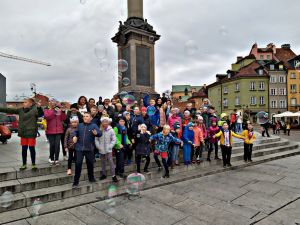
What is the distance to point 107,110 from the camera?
740 centimetres

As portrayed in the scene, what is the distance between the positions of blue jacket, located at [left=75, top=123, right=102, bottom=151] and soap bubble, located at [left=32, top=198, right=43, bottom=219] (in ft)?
4.35

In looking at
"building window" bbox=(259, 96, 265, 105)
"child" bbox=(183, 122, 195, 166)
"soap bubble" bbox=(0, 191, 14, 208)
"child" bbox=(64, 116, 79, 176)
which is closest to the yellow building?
"building window" bbox=(259, 96, 265, 105)

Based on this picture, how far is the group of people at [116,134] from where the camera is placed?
579 centimetres

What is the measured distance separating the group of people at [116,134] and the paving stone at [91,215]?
2.84ft

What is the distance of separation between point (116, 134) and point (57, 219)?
277cm

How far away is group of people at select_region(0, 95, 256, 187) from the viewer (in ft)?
19.0

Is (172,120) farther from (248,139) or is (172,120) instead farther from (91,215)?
(91,215)

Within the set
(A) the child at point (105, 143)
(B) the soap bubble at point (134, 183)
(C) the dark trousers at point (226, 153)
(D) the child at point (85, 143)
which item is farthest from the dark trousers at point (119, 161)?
(C) the dark trousers at point (226, 153)

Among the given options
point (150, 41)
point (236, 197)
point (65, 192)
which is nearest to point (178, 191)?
point (236, 197)

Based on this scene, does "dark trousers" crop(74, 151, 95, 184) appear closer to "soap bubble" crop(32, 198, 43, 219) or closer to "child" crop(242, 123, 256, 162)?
"soap bubble" crop(32, 198, 43, 219)

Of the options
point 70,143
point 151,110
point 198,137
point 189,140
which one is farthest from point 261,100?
point 70,143

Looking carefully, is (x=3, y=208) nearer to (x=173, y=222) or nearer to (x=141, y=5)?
(x=173, y=222)

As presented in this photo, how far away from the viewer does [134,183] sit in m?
5.58

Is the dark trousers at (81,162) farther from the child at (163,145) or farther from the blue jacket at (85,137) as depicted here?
the child at (163,145)
